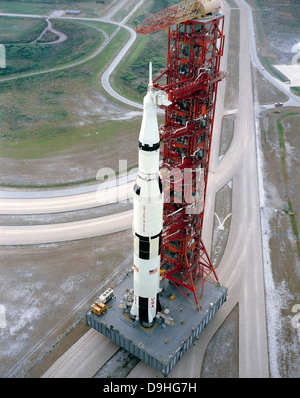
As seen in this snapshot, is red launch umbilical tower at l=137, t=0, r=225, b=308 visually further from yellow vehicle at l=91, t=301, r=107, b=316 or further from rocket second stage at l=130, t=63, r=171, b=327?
yellow vehicle at l=91, t=301, r=107, b=316

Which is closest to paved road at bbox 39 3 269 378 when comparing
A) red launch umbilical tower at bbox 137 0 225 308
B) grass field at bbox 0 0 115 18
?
red launch umbilical tower at bbox 137 0 225 308

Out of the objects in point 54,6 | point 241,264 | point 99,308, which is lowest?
point 241,264

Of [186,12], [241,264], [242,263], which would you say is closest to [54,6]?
[242,263]

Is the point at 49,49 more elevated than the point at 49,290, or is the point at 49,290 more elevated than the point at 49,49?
the point at 49,49

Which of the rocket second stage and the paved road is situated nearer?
the rocket second stage

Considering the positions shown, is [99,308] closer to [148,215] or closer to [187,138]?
[148,215]

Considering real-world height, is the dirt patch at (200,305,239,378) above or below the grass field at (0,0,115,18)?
below

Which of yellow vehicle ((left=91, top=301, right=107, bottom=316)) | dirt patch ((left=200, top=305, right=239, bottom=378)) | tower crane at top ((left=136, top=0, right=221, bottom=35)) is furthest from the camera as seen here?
yellow vehicle ((left=91, top=301, right=107, bottom=316))

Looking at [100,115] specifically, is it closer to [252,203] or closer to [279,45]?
[252,203]

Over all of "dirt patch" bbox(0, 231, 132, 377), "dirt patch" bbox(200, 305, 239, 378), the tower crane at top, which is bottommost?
"dirt patch" bbox(200, 305, 239, 378)
